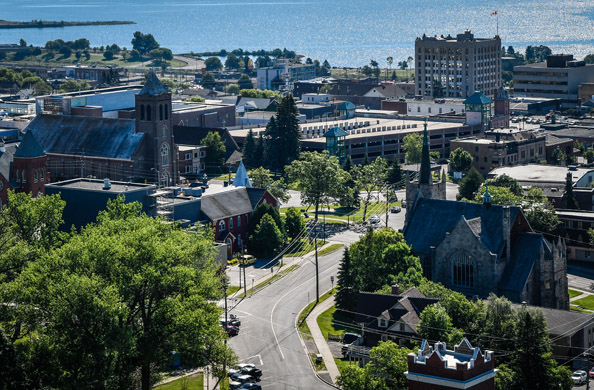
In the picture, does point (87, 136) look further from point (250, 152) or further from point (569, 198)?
point (569, 198)

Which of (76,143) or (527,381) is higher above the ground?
(76,143)

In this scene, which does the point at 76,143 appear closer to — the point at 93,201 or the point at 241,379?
the point at 93,201

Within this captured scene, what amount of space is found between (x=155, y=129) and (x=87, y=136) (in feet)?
39.3

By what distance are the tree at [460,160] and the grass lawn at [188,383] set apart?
90.8 metres

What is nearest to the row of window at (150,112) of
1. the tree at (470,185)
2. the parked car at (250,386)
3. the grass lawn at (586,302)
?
the tree at (470,185)

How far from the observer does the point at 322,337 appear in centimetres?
9406

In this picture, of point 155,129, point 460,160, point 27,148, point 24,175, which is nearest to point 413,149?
point 460,160

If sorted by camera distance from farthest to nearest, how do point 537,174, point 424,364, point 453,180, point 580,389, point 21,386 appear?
point 453,180 < point 537,174 < point 580,389 < point 21,386 < point 424,364

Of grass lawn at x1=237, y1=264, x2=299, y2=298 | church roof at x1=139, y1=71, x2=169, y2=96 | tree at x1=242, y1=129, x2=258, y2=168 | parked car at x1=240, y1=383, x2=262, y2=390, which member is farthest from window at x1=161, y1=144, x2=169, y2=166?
parked car at x1=240, y1=383, x2=262, y2=390

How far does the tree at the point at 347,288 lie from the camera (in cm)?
9900

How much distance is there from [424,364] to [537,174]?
91.9m

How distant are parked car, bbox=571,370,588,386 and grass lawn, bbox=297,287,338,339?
74.3 ft

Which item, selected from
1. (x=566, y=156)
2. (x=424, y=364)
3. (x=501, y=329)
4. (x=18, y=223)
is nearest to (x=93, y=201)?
(x=18, y=223)

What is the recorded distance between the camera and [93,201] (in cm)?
11544
